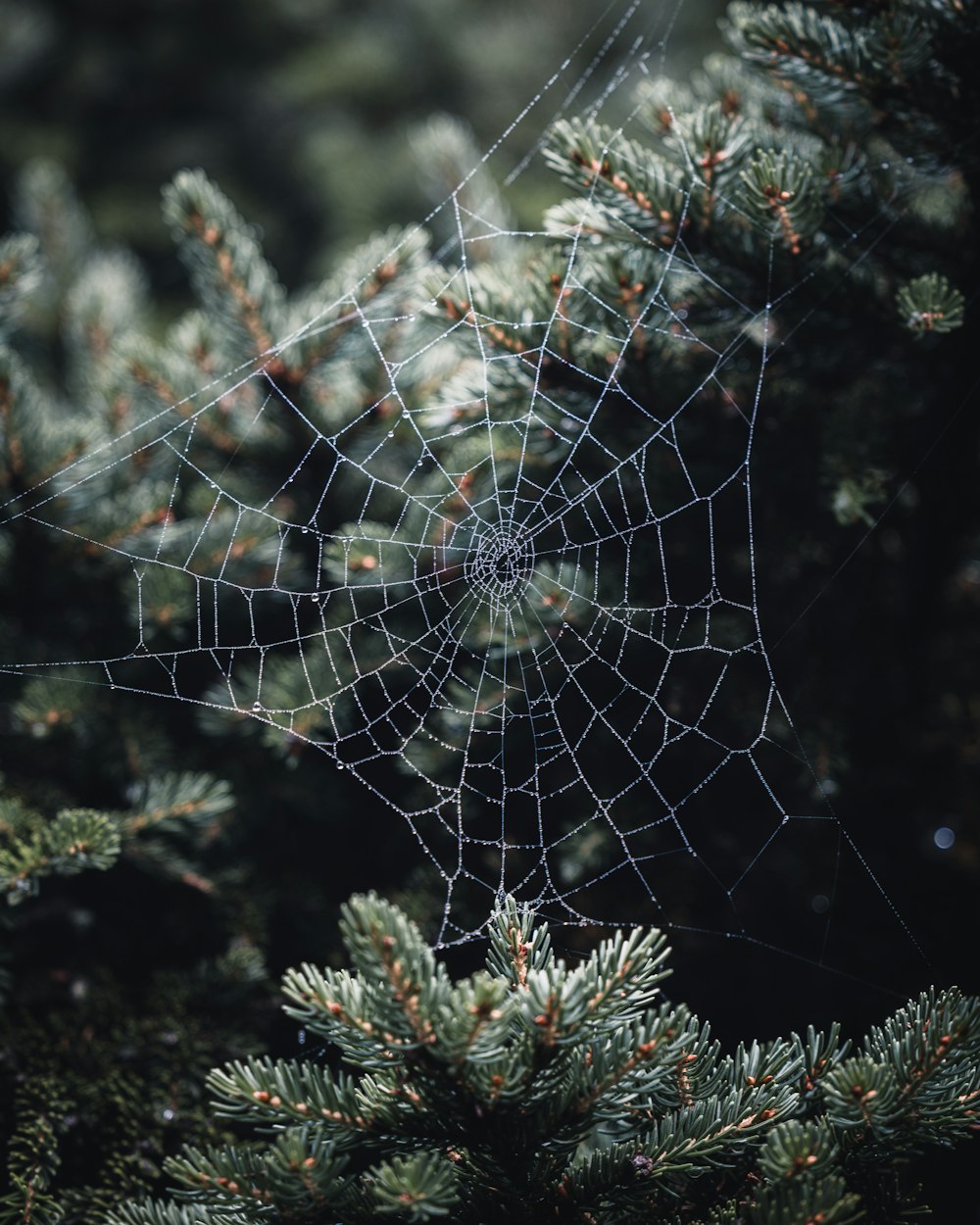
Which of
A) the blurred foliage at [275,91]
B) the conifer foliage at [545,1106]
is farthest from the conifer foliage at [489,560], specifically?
the blurred foliage at [275,91]

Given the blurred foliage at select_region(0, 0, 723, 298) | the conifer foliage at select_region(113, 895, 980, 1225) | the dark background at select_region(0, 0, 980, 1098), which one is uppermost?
the blurred foliage at select_region(0, 0, 723, 298)

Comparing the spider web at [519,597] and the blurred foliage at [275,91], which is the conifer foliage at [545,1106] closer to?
the spider web at [519,597]

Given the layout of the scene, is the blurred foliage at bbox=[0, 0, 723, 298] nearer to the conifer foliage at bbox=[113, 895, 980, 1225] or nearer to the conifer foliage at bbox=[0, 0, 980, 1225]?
the conifer foliage at bbox=[0, 0, 980, 1225]

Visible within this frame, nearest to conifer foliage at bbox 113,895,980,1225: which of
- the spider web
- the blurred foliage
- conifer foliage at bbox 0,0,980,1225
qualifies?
conifer foliage at bbox 0,0,980,1225

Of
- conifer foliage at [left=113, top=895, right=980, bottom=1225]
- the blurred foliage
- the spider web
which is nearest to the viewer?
conifer foliage at [left=113, top=895, right=980, bottom=1225]

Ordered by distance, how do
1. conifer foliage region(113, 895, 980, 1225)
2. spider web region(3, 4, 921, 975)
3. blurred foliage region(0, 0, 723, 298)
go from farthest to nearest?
blurred foliage region(0, 0, 723, 298) < spider web region(3, 4, 921, 975) < conifer foliage region(113, 895, 980, 1225)

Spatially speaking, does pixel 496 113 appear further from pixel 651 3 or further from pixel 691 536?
pixel 691 536

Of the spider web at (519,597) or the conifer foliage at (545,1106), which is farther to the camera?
the spider web at (519,597)
